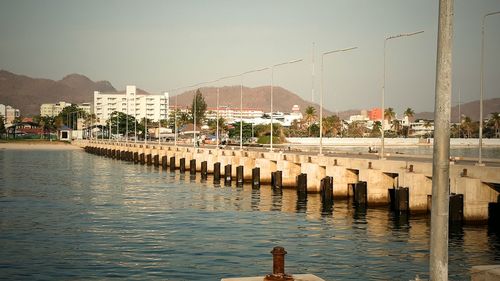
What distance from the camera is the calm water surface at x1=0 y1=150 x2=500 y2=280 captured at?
74.4 ft

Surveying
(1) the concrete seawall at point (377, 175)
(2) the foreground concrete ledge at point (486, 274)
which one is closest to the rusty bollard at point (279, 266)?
(2) the foreground concrete ledge at point (486, 274)

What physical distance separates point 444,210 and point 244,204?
34174mm

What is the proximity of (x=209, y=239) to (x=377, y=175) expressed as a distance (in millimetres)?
14556

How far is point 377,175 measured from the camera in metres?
39.9

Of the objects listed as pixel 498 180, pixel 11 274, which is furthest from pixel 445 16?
pixel 498 180

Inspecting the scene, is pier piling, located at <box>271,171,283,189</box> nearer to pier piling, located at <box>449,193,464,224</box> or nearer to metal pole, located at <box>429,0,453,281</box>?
pier piling, located at <box>449,193,464,224</box>

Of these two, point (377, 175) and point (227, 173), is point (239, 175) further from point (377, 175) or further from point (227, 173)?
point (377, 175)

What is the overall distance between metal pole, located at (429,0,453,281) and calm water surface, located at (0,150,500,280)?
11.8 m

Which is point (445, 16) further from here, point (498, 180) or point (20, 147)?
point (20, 147)

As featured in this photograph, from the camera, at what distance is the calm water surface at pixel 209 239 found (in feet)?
74.4

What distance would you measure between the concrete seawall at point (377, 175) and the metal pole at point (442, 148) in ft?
73.5

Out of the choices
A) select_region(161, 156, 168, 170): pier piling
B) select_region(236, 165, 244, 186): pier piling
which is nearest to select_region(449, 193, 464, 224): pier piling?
select_region(236, 165, 244, 186): pier piling

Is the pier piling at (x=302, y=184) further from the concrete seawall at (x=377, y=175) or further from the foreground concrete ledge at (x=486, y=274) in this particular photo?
the foreground concrete ledge at (x=486, y=274)

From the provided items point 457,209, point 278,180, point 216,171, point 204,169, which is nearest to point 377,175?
point 457,209
